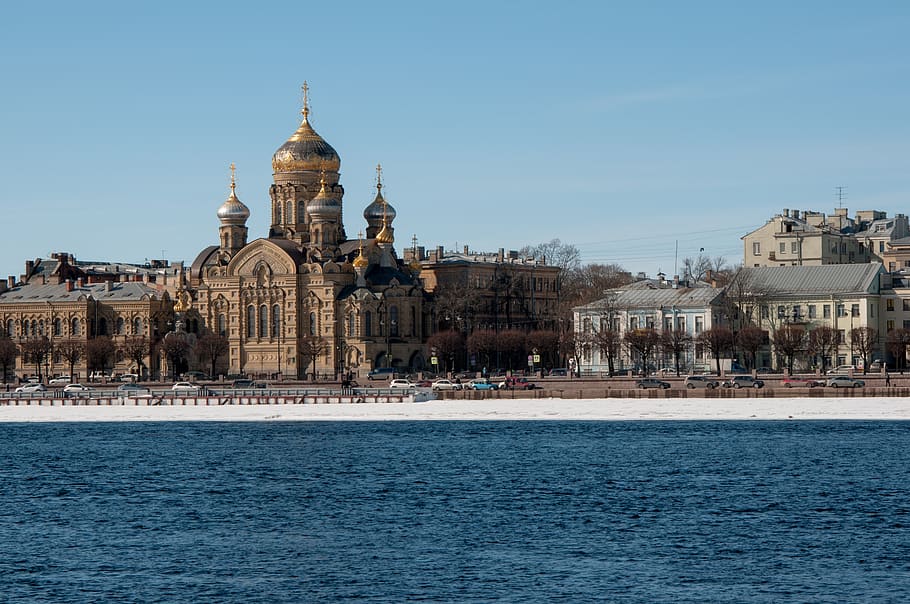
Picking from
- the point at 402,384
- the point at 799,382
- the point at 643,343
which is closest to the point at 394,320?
the point at 402,384

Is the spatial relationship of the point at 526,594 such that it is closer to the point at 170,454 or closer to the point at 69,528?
the point at 69,528

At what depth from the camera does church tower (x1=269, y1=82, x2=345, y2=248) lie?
13075 cm

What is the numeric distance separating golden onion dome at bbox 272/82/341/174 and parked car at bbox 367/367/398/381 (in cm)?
1915

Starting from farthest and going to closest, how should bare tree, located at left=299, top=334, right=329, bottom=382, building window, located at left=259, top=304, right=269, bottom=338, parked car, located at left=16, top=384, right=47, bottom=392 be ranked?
building window, located at left=259, top=304, right=269, bottom=338, bare tree, located at left=299, top=334, right=329, bottom=382, parked car, located at left=16, top=384, right=47, bottom=392

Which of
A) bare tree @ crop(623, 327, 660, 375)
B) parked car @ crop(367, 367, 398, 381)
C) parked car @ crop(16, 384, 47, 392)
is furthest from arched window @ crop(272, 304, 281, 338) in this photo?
bare tree @ crop(623, 327, 660, 375)

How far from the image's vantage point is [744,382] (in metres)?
92.8

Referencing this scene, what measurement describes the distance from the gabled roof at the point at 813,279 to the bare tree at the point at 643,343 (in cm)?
806

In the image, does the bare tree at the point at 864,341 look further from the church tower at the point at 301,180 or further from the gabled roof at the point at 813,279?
the church tower at the point at 301,180

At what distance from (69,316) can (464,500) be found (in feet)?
300

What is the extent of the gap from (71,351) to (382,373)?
24192 millimetres

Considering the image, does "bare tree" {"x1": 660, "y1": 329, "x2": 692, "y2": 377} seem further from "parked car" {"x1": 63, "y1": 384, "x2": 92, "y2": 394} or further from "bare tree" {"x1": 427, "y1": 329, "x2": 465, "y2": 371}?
"parked car" {"x1": 63, "y1": 384, "x2": 92, "y2": 394}

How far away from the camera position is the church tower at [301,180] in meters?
131

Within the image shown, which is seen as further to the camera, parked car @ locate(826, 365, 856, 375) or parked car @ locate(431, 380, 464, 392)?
parked car @ locate(826, 365, 856, 375)

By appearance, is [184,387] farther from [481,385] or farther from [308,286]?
[308,286]
